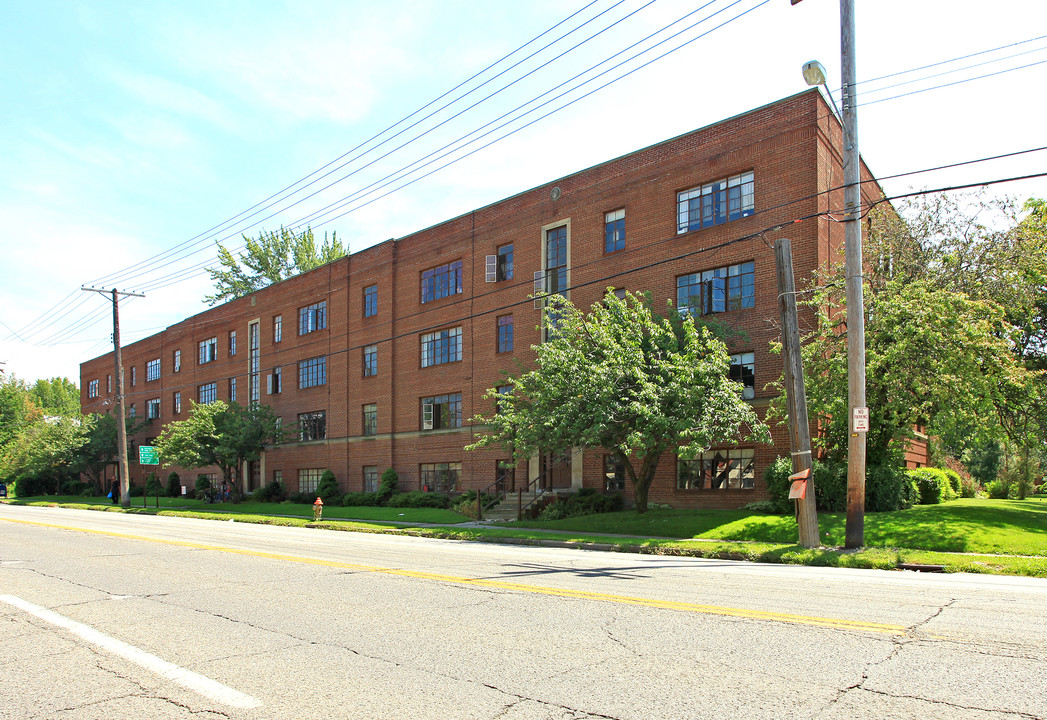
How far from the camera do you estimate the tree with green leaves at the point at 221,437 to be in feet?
137

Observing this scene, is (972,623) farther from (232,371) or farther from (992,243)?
(232,371)

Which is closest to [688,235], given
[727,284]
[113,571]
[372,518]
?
[727,284]

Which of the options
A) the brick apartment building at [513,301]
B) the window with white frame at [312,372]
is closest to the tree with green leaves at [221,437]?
the brick apartment building at [513,301]

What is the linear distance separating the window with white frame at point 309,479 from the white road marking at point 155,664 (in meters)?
35.1

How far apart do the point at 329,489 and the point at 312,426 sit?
5.20 m

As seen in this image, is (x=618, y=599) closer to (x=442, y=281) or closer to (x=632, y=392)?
(x=632, y=392)

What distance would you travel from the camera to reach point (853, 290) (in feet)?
50.7

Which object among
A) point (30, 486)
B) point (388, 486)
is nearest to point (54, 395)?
point (30, 486)

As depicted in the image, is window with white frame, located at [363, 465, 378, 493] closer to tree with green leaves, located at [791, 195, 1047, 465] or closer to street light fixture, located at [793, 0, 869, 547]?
tree with green leaves, located at [791, 195, 1047, 465]

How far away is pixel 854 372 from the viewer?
15.4 m

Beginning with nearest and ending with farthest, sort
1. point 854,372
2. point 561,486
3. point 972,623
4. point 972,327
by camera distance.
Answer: point 972,623
point 854,372
point 972,327
point 561,486

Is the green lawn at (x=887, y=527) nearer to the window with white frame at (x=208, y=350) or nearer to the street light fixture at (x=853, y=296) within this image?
the street light fixture at (x=853, y=296)

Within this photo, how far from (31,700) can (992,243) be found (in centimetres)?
2373

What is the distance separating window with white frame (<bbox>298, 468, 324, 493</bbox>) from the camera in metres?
43.4
